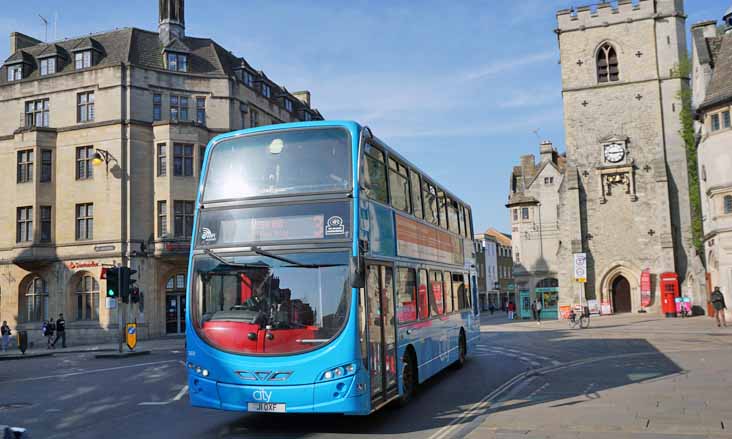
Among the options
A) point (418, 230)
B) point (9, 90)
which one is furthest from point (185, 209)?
point (418, 230)

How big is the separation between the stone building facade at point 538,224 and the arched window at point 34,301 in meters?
34.0

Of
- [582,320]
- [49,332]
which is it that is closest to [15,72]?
[49,332]

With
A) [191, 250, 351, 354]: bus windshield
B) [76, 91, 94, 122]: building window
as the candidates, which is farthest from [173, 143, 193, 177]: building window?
[191, 250, 351, 354]: bus windshield

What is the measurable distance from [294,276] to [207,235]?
144cm

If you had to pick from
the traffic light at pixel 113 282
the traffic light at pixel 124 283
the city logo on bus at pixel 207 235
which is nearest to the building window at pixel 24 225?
the traffic light at pixel 113 282

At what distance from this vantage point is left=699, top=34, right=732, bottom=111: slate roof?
3126 centimetres

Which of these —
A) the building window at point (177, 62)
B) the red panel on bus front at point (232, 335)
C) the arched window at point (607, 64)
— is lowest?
the red panel on bus front at point (232, 335)

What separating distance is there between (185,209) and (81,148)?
689 centimetres

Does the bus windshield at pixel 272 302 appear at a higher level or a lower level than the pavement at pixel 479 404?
higher

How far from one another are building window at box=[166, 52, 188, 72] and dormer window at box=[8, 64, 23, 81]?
897 cm

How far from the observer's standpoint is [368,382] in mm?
8773

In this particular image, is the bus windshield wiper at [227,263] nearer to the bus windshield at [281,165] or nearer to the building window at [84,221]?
the bus windshield at [281,165]

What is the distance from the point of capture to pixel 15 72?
3934 centimetres

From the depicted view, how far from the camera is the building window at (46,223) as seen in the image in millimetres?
36875
